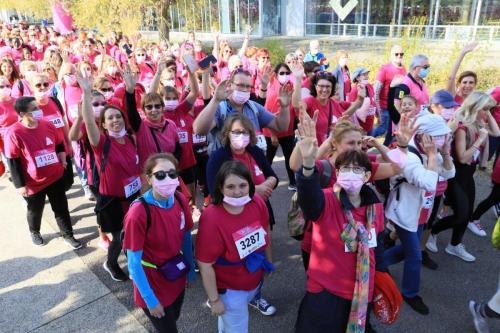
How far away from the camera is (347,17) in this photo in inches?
960

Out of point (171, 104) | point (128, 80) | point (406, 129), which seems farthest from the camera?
point (171, 104)

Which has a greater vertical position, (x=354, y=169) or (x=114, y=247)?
(x=354, y=169)

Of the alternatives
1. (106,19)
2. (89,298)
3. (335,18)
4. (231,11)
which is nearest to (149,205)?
(89,298)

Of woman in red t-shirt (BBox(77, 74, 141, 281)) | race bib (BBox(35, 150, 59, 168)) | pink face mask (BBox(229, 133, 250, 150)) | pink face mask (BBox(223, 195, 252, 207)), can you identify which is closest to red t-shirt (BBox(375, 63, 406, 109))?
pink face mask (BBox(229, 133, 250, 150))

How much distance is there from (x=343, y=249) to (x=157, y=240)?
1.26 m

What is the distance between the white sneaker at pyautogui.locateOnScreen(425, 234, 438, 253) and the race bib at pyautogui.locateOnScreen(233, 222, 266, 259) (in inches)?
109

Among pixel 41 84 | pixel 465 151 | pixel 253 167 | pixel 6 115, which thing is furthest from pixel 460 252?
pixel 6 115

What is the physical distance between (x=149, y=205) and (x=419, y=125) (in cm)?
243

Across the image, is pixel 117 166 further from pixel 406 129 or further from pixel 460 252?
pixel 460 252

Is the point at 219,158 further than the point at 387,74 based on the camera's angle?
No

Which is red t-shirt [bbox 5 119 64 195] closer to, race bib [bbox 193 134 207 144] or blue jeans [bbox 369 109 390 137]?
race bib [bbox 193 134 207 144]

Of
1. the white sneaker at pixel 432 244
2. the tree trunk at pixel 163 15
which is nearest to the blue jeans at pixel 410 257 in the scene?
the white sneaker at pixel 432 244

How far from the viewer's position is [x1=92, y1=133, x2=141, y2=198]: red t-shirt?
3803 millimetres

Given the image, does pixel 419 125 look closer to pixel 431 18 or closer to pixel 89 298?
pixel 89 298
